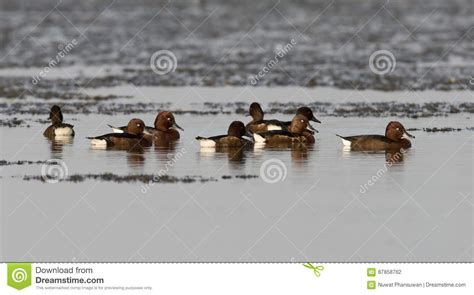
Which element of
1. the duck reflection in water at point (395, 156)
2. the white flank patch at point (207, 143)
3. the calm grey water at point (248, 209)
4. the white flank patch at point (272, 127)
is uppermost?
the white flank patch at point (272, 127)

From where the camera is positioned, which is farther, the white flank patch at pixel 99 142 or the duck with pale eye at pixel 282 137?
the duck with pale eye at pixel 282 137

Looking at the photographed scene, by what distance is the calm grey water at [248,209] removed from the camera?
14.4 meters

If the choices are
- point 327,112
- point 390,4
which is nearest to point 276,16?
point 390,4
